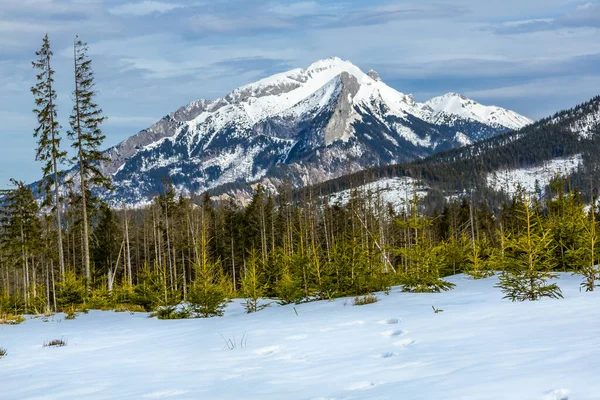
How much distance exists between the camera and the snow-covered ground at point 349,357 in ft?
18.3

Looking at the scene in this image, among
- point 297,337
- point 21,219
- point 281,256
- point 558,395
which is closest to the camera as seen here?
point 558,395

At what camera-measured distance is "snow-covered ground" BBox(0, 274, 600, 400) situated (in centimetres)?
557

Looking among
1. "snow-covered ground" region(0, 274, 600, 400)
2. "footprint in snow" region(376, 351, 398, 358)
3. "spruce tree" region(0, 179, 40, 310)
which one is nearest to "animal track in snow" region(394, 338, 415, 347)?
"snow-covered ground" region(0, 274, 600, 400)

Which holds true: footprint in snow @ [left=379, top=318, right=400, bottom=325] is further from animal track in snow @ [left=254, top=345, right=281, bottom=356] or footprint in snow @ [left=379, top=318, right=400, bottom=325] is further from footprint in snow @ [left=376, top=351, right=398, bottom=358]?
footprint in snow @ [left=376, top=351, right=398, bottom=358]

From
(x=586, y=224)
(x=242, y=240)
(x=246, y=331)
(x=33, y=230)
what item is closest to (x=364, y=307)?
(x=246, y=331)

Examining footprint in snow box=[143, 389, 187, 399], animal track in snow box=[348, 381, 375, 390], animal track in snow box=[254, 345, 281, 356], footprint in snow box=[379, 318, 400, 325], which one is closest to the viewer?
animal track in snow box=[348, 381, 375, 390]

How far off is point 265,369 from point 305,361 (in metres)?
0.68

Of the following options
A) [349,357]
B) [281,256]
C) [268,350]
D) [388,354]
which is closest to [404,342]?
[388,354]

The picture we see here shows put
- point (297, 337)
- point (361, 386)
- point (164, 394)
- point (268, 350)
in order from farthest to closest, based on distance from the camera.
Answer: point (297, 337) < point (268, 350) < point (164, 394) < point (361, 386)

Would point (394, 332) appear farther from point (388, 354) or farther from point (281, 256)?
point (281, 256)

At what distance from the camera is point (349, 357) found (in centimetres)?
783

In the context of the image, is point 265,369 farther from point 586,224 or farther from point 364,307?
point 586,224

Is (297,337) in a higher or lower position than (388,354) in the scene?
lower

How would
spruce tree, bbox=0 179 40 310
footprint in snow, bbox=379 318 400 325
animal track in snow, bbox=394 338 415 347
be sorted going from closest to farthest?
1. animal track in snow, bbox=394 338 415 347
2. footprint in snow, bbox=379 318 400 325
3. spruce tree, bbox=0 179 40 310
